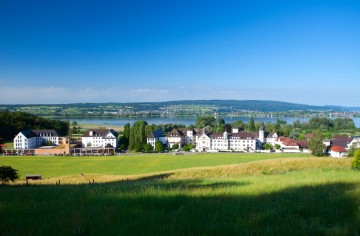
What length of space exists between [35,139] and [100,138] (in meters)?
22.8

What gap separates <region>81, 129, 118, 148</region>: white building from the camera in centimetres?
10650

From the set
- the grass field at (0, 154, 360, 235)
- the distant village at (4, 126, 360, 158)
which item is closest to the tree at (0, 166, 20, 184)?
the grass field at (0, 154, 360, 235)

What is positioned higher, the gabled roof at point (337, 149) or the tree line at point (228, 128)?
the tree line at point (228, 128)

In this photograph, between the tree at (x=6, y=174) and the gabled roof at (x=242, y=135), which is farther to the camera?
the gabled roof at (x=242, y=135)

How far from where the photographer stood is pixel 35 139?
10969cm

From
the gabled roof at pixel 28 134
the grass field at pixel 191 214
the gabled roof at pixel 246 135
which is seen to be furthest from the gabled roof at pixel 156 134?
the grass field at pixel 191 214

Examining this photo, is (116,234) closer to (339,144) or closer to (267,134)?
(339,144)

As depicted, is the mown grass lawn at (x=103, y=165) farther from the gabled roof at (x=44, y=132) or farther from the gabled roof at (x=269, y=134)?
the gabled roof at (x=269, y=134)

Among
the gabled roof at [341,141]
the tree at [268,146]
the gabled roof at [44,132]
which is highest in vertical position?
the gabled roof at [44,132]

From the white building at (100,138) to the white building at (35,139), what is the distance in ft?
37.6

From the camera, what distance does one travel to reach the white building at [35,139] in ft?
330

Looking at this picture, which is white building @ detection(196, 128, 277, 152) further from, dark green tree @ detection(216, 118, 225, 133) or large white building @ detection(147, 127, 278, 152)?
dark green tree @ detection(216, 118, 225, 133)

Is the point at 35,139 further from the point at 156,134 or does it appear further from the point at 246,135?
the point at 246,135

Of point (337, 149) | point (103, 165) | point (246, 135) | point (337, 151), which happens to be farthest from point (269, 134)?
point (103, 165)
